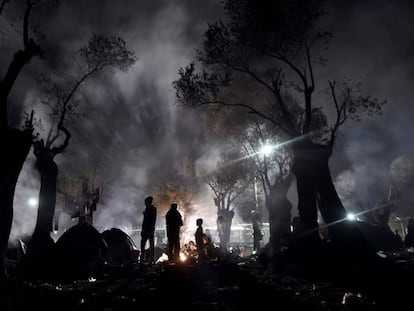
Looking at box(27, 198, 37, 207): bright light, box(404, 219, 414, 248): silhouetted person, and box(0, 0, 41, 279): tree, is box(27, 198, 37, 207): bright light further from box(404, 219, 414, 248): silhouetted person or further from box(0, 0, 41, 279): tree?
box(404, 219, 414, 248): silhouetted person

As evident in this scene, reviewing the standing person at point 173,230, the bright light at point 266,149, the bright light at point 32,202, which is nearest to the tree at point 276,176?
the bright light at point 266,149

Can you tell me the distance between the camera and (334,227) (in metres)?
15.0

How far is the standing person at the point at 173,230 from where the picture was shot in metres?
15.7

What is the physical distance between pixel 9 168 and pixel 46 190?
1004 centimetres

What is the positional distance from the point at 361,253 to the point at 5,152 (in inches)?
563

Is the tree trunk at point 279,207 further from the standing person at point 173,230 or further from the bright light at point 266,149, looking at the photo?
the standing person at point 173,230

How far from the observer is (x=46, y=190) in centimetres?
1838

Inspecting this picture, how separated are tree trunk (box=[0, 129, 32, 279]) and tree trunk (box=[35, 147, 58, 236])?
28.5ft

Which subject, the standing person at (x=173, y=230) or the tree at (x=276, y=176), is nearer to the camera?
the standing person at (x=173, y=230)

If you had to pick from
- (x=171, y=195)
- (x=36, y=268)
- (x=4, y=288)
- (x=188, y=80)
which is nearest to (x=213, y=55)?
(x=188, y=80)

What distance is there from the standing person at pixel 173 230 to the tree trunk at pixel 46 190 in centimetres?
697

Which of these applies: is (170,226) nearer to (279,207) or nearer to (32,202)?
(279,207)

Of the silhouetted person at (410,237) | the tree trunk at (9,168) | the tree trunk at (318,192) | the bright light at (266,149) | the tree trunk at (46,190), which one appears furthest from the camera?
the bright light at (266,149)

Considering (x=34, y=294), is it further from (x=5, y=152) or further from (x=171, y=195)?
(x=171, y=195)
